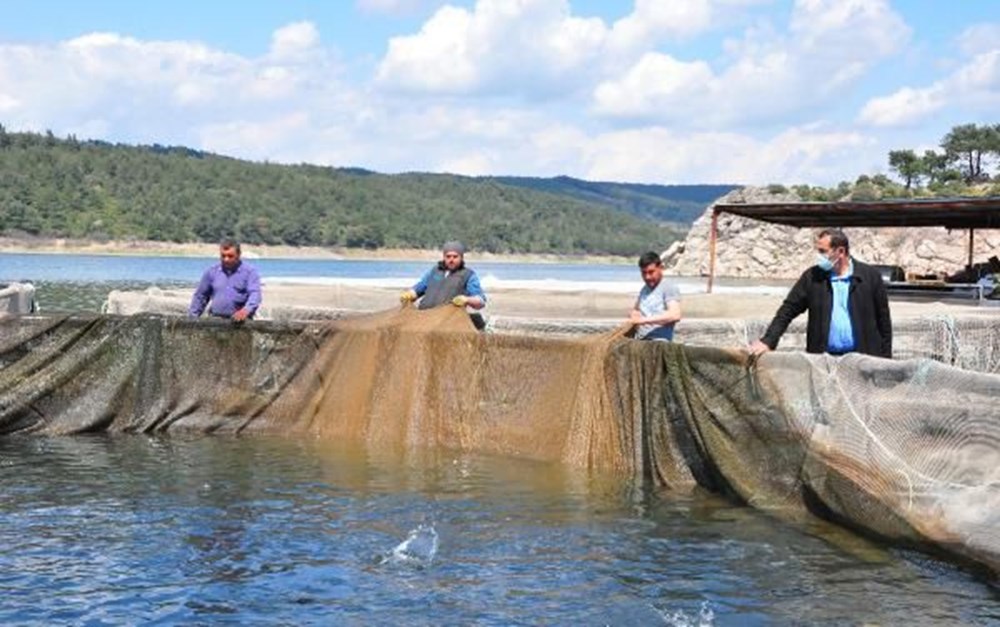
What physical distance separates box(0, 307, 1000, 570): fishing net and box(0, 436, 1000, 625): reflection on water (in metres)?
0.38

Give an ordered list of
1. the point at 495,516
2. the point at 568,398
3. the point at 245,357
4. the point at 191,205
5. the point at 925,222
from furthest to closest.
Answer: the point at 191,205 < the point at 925,222 < the point at 245,357 < the point at 568,398 < the point at 495,516

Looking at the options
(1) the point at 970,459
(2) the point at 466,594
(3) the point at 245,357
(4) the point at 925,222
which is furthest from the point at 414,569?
(4) the point at 925,222

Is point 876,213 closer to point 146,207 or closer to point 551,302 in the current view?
point 551,302

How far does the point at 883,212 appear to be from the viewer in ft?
95.0

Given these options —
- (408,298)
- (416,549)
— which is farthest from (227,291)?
(416,549)

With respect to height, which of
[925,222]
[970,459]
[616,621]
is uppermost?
[925,222]

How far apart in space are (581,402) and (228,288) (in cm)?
434

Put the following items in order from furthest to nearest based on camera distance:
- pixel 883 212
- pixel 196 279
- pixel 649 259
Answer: pixel 196 279 < pixel 883 212 < pixel 649 259

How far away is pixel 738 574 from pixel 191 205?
17539 cm

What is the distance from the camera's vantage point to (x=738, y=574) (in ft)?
26.4

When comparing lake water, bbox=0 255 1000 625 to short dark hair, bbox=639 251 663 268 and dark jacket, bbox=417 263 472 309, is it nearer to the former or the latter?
A: short dark hair, bbox=639 251 663 268

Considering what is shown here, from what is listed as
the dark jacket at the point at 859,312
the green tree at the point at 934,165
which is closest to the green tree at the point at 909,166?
the green tree at the point at 934,165

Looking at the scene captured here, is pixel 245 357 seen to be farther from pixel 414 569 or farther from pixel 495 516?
pixel 414 569

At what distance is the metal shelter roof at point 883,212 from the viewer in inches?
1024
